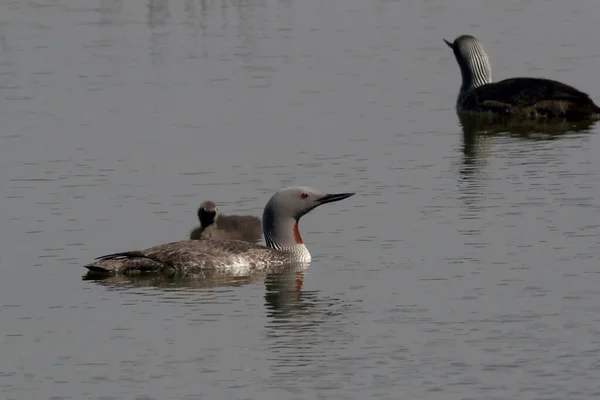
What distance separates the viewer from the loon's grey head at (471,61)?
2556 centimetres

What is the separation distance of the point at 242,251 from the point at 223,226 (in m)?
1.13

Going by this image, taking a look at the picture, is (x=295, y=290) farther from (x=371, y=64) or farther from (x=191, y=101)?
(x=371, y=64)

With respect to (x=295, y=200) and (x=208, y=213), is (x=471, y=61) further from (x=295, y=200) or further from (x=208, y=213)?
(x=295, y=200)

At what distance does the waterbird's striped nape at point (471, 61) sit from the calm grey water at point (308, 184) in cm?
55

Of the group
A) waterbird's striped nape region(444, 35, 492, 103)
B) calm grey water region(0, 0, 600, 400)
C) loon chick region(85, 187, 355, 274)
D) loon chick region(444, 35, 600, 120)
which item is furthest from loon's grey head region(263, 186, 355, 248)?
waterbird's striped nape region(444, 35, 492, 103)

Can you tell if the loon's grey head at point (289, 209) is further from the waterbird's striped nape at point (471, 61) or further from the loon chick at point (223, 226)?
the waterbird's striped nape at point (471, 61)

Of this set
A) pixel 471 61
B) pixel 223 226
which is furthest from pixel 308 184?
pixel 471 61

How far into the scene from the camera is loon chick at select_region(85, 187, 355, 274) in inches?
608

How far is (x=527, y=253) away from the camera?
51.1 feet

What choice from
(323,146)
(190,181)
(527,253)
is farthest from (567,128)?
(527,253)

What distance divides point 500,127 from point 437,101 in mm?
1425

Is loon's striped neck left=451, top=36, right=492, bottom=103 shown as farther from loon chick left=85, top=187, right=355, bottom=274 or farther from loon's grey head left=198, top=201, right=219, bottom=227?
loon chick left=85, top=187, right=355, bottom=274

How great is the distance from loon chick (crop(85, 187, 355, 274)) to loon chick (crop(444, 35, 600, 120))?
7957mm

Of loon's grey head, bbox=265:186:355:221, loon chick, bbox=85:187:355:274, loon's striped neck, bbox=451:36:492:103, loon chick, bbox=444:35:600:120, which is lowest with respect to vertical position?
loon chick, bbox=85:187:355:274
